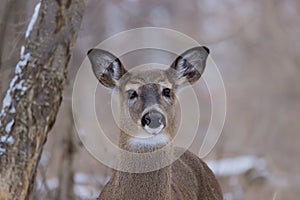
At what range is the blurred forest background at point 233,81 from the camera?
359 inches

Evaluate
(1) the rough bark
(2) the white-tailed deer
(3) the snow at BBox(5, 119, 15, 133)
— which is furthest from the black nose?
(1) the rough bark

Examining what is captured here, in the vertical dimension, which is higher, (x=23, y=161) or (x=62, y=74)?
(x=62, y=74)

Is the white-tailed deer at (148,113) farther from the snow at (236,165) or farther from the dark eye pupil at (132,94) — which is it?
the snow at (236,165)

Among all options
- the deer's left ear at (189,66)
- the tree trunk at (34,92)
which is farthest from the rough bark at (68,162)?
the tree trunk at (34,92)

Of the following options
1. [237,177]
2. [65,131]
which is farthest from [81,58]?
[237,177]

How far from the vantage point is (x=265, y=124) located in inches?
802

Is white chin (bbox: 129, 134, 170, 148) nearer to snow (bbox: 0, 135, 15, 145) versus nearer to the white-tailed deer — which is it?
the white-tailed deer

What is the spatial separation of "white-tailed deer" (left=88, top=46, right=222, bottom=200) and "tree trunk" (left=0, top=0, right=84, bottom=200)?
35 centimetres

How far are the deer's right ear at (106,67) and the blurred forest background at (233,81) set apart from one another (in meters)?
1.02

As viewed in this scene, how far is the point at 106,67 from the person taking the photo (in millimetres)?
6227

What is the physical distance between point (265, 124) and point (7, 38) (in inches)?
547

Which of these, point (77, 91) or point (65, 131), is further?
point (65, 131)

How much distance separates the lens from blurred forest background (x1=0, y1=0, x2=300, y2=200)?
912cm

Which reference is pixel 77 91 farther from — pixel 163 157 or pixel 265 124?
pixel 265 124
